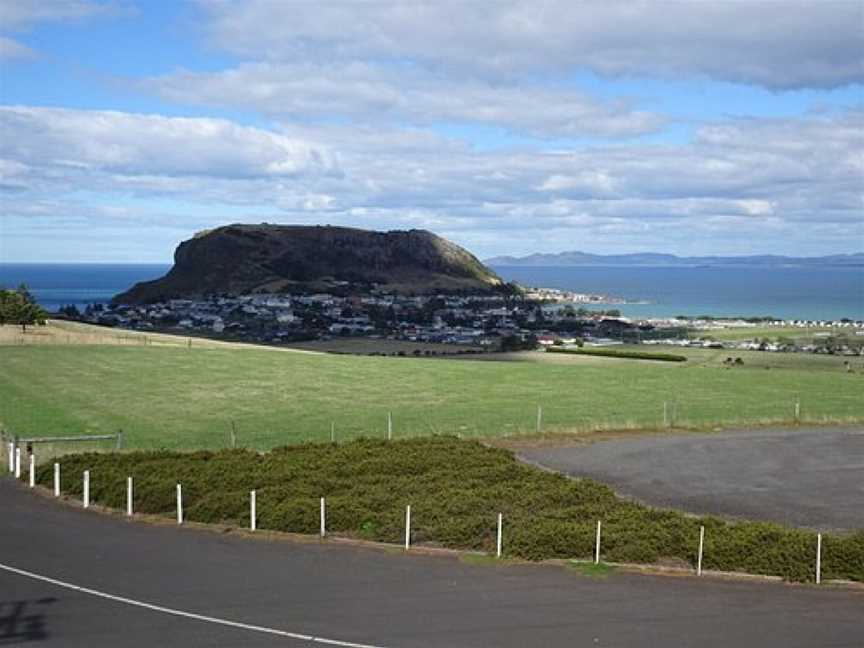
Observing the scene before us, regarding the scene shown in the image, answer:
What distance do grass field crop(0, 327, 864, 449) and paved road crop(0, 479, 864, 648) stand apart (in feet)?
53.2

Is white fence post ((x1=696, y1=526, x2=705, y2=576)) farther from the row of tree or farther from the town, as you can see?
the town

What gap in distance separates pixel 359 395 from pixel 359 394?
1.44ft

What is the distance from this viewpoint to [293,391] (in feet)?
176

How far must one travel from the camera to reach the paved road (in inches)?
608

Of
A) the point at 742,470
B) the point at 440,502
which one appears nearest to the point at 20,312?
the point at 742,470

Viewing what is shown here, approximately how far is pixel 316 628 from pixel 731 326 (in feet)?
411

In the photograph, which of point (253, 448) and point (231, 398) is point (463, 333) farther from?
point (253, 448)

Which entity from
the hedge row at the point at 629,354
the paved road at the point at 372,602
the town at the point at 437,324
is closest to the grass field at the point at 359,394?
the hedge row at the point at 629,354

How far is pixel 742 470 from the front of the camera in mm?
29922

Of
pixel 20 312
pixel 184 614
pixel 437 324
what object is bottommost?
pixel 184 614

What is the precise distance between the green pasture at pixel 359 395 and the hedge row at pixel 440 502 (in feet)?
25.1

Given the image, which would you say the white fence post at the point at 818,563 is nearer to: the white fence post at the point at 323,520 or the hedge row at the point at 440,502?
the hedge row at the point at 440,502

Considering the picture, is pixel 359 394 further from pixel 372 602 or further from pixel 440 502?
pixel 372 602

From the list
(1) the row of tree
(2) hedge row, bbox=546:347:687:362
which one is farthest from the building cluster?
(1) the row of tree
